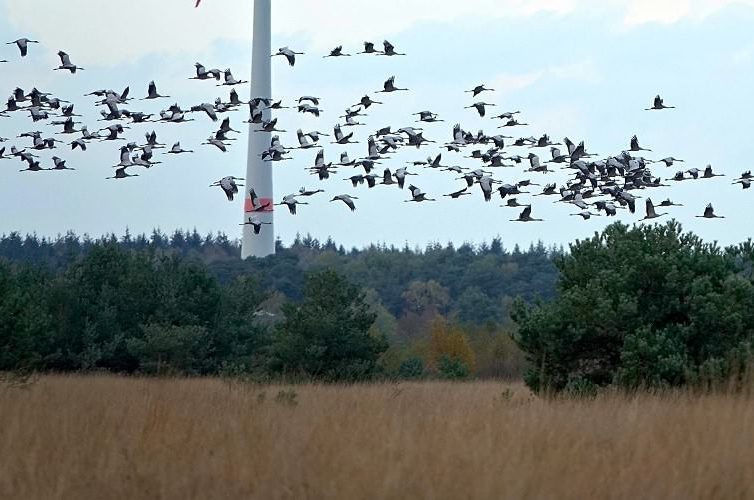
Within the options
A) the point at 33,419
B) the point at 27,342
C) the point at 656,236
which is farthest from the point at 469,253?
the point at 33,419

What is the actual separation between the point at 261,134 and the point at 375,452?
82634 mm

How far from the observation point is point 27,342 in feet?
122

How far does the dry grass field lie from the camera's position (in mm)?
10055

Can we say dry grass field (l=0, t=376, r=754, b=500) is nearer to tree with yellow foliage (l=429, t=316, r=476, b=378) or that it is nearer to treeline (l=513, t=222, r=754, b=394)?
treeline (l=513, t=222, r=754, b=394)

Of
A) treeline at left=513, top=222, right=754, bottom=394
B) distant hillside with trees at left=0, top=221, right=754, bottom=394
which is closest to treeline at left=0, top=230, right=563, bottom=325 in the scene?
distant hillside with trees at left=0, top=221, right=754, bottom=394

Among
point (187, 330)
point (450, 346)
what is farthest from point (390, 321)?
point (187, 330)

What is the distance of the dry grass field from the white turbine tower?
6603 cm

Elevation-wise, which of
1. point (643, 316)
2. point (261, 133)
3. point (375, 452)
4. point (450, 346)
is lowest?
point (450, 346)

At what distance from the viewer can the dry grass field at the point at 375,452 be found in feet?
33.0

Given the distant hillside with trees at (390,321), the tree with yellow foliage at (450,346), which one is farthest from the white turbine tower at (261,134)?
the tree with yellow foliage at (450,346)

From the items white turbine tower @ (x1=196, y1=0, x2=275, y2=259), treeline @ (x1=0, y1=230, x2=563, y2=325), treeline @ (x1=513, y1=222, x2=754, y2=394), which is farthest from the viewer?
treeline @ (x1=0, y1=230, x2=563, y2=325)

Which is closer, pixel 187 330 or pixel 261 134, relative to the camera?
pixel 187 330

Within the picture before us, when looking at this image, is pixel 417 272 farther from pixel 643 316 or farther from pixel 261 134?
pixel 643 316

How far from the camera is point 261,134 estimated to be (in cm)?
9269
